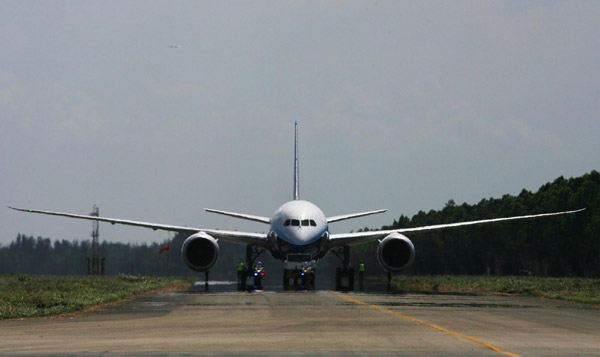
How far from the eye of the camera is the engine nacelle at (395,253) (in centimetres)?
4359

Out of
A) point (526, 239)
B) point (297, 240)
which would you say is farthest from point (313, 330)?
point (526, 239)

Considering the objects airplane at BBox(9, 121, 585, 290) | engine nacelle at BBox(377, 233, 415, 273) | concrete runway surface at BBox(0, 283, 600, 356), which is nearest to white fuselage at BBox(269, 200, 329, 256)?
airplane at BBox(9, 121, 585, 290)

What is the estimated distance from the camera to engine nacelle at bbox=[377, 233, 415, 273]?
43594 mm

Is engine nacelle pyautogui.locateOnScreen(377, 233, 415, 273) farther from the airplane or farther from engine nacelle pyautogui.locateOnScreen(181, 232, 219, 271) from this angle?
engine nacelle pyautogui.locateOnScreen(181, 232, 219, 271)

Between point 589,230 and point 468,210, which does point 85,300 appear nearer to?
point 589,230

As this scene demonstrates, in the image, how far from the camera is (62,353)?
15078 mm

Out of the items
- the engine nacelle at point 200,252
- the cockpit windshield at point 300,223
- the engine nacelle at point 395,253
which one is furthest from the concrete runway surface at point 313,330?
the cockpit windshield at point 300,223

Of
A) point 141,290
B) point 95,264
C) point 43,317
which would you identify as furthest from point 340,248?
point 95,264

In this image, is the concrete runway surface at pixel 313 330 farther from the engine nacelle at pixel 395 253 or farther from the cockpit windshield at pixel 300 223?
the cockpit windshield at pixel 300 223

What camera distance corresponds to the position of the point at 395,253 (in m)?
44.2

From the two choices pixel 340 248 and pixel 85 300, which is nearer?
pixel 85 300

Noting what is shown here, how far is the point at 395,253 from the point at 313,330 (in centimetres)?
2480

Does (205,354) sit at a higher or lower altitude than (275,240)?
lower

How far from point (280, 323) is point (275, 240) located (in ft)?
78.9
